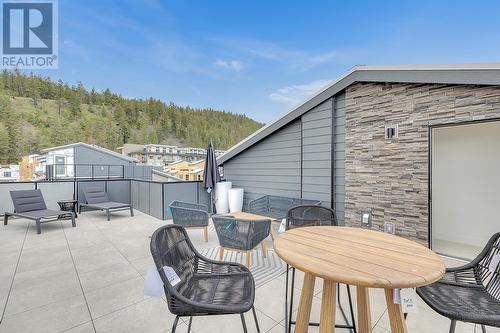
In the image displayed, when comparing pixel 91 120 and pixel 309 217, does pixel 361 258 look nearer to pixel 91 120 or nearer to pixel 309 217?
pixel 309 217

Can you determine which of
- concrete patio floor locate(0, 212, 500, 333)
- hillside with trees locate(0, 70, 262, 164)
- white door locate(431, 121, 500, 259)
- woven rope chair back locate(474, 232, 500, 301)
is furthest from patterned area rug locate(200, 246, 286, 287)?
hillside with trees locate(0, 70, 262, 164)

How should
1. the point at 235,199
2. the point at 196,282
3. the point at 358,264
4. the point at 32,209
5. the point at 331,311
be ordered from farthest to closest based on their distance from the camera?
1. the point at 235,199
2. the point at 32,209
3. the point at 196,282
4. the point at 331,311
5. the point at 358,264

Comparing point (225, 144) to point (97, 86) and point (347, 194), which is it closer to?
point (97, 86)

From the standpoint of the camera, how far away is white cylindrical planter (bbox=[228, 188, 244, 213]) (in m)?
6.56

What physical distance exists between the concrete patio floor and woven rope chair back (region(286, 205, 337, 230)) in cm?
77

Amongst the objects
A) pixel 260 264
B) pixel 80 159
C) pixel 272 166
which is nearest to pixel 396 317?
pixel 260 264

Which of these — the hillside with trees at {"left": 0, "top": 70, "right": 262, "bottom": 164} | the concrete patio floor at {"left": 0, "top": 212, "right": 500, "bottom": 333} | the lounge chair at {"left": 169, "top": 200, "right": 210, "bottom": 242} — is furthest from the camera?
the hillside with trees at {"left": 0, "top": 70, "right": 262, "bottom": 164}

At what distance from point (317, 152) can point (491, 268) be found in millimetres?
3372

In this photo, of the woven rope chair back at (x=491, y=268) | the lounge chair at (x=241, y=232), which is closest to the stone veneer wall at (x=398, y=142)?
the woven rope chair back at (x=491, y=268)

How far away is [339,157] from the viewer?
4.52m

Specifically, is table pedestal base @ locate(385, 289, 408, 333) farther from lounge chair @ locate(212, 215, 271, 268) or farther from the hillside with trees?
the hillside with trees

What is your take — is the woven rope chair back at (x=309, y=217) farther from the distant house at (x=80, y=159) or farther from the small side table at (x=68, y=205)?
the distant house at (x=80, y=159)

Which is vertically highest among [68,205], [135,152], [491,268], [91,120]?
[91,120]

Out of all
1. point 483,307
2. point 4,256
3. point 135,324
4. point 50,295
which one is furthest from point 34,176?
point 483,307
